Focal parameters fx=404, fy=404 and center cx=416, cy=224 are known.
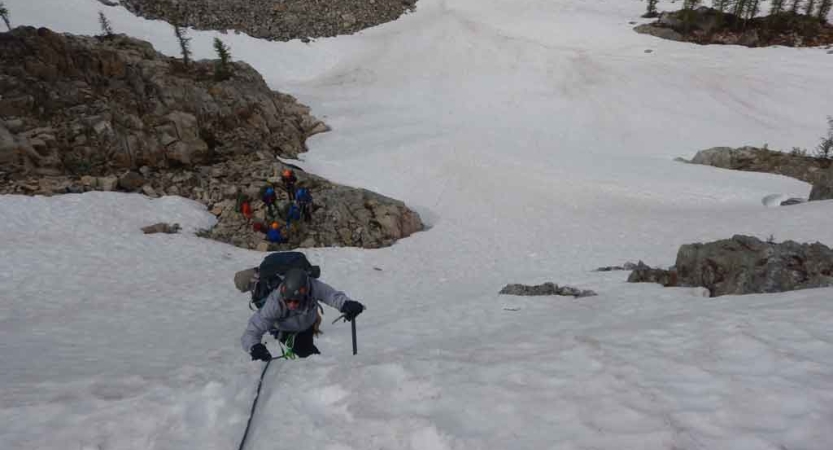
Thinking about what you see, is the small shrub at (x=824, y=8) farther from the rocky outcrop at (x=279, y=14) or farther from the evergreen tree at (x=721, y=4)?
the rocky outcrop at (x=279, y=14)

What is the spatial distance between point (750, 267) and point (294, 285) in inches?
389

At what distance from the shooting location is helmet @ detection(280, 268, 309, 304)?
16.0 ft

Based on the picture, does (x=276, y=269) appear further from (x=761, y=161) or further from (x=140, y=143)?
(x=761, y=161)

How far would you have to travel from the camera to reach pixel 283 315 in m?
5.32

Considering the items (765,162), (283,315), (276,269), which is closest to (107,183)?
(276,269)

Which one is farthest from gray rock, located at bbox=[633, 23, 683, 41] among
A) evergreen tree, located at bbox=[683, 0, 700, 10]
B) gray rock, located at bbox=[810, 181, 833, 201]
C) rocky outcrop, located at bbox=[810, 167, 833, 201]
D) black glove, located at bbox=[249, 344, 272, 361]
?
black glove, located at bbox=[249, 344, 272, 361]

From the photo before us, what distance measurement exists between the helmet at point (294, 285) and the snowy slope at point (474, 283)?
859 millimetres

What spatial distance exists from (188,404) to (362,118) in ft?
98.7

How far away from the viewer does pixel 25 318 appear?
9.22 m

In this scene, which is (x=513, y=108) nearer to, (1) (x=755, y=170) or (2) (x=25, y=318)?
(1) (x=755, y=170)

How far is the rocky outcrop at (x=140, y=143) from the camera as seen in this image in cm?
1659

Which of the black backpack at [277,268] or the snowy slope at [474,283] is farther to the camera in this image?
the black backpack at [277,268]

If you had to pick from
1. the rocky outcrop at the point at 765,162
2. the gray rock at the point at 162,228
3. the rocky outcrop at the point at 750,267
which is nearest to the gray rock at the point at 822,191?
the rocky outcrop at the point at 765,162

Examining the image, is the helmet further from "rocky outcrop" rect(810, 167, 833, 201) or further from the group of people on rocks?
"rocky outcrop" rect(810, 167, 833, 201)
